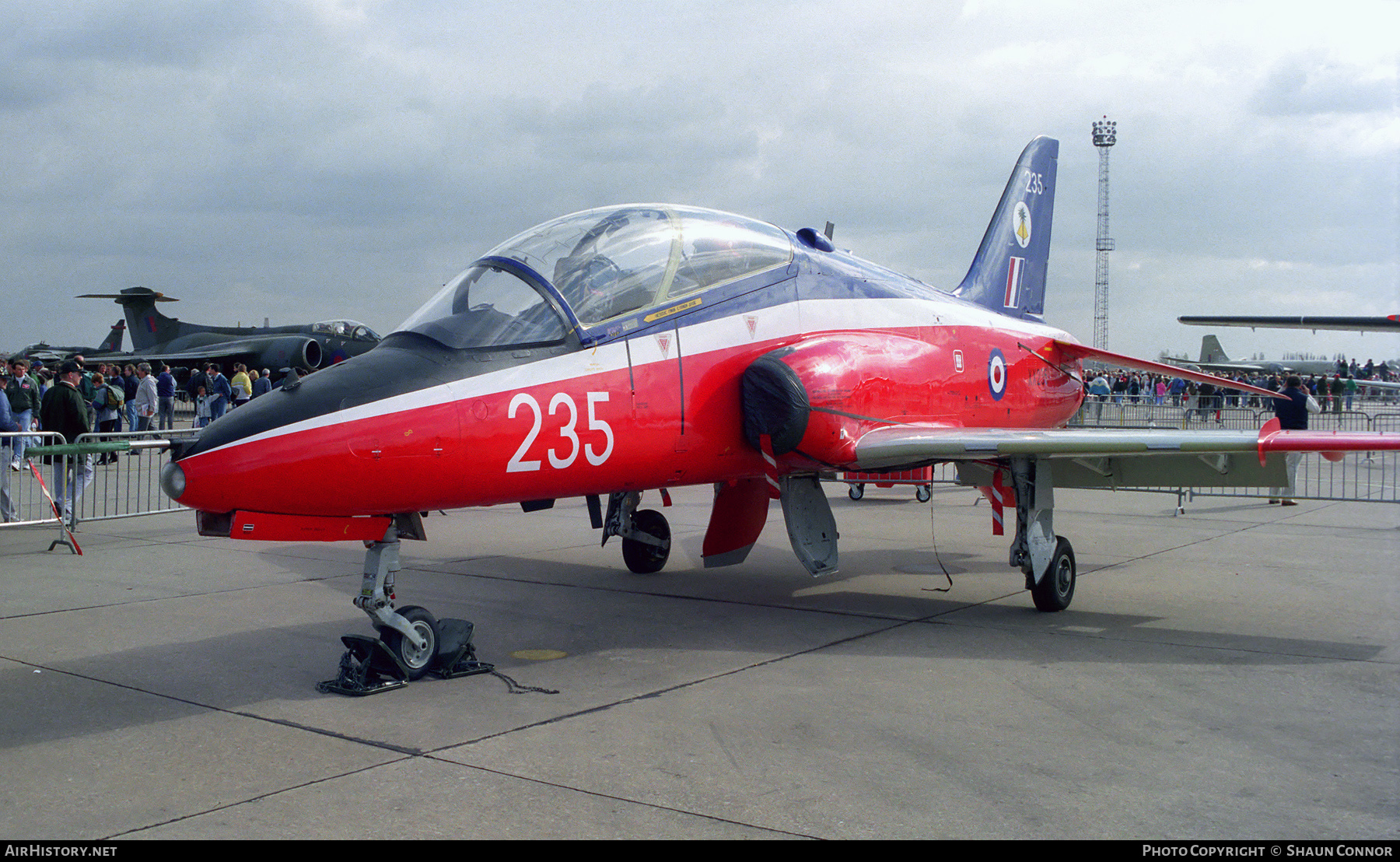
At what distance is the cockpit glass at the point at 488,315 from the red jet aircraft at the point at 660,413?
1 centimetres

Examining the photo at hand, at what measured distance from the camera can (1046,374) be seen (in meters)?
9.88

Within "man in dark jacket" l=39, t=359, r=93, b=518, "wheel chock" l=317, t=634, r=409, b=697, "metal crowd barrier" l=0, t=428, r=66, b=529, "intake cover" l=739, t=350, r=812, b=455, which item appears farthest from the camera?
"man in dark jacket" l=39, t=359, r=93, b=518

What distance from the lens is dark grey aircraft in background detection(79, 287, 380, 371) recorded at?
116ft

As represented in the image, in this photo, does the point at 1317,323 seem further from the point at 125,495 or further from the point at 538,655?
the point at 125,495

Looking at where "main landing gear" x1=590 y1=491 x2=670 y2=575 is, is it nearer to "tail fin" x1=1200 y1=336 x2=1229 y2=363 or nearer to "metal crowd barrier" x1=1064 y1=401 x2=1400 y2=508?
"metal crowd barrier" x1=1064 y1=401 x2=1400 y2=508

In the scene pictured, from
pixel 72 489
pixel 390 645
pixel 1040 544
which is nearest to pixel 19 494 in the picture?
pixel 72 489

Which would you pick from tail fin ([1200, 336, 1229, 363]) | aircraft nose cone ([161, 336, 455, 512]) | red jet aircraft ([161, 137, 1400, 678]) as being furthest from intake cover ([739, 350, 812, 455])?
tail fin ([1200, 336, 1229, 363])

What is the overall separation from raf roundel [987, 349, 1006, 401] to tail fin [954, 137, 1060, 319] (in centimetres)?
150

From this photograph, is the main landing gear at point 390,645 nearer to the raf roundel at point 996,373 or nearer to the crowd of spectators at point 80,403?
the raf roundel at point 996,373

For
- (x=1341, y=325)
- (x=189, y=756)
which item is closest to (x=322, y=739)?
(x=189, y=756)

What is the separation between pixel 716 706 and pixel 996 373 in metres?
4.91

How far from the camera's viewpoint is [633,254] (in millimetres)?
6363

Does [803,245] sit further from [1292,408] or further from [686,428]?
[1292,408]

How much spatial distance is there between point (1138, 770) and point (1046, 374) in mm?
6121
